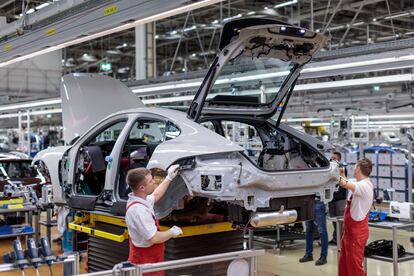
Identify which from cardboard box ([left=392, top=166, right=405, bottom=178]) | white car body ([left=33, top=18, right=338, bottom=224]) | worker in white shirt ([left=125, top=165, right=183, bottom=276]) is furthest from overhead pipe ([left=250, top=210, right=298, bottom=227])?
cardboard box ([left=392, top=166, right=405, bottom=178])

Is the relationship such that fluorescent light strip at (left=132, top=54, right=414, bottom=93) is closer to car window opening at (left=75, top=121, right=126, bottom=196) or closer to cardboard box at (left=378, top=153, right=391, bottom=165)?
car window opening at (left=75, top=121, right=126, bottom=196)

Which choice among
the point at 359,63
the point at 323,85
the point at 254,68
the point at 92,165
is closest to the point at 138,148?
the point at 92,165

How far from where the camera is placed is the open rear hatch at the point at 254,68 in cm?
470

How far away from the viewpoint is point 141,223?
371 cm

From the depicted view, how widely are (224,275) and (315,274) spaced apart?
3610mm

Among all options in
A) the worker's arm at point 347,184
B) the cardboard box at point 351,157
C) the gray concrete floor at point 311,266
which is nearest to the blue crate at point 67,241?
the gray concrete floor at point 311,266

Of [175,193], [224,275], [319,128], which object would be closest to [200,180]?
[175,193]

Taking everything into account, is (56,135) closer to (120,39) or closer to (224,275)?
(120,39)

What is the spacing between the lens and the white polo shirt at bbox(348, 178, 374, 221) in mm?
5500

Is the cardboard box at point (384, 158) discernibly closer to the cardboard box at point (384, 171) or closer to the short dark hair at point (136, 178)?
the cardboard box at point (384, 171)

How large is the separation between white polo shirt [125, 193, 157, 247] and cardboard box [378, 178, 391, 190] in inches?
407

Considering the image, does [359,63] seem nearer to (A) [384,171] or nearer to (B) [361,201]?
(B) [361,201]

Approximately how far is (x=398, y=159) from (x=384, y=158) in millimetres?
409

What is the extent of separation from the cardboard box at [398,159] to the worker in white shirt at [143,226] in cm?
1003
